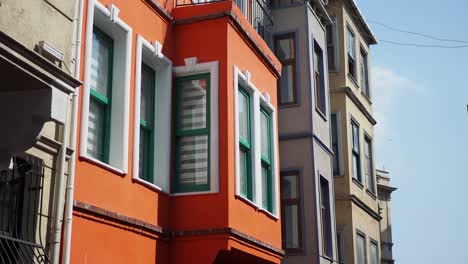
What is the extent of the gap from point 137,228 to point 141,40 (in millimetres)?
2523

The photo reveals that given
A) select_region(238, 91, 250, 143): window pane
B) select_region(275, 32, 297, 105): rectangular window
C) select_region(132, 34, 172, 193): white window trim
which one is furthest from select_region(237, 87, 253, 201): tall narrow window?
select_region(275, 32, 297, 105): rectangular window

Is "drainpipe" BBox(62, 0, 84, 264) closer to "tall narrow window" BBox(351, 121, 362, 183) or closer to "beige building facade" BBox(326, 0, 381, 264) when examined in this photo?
"beige building facade" BBox(326, 0, 381, 264)

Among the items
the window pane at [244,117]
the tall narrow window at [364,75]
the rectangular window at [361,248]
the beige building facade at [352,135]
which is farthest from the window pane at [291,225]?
the tall narrow window at [364,75]

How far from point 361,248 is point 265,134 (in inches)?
370

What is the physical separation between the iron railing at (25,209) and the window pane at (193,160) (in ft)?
11.3

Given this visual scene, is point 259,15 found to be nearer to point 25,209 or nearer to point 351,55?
point 351,55

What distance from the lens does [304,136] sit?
17.9 meters

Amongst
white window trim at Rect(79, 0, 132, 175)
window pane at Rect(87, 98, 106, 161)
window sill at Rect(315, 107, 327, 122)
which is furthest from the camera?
window sill at Rect(315, 107, 327, 122)

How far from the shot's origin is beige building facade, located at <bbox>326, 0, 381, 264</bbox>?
67.8ft

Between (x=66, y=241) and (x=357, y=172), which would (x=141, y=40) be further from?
(x=357, y=172)

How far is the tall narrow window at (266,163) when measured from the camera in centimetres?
1307

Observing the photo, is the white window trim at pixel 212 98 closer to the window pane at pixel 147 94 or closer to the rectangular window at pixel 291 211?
the window pane at pixel 147 94

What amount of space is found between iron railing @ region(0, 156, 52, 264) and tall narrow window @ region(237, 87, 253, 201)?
4.65 metres

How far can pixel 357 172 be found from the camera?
22.4 meters
